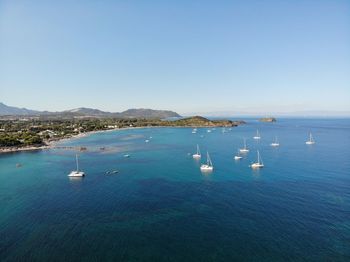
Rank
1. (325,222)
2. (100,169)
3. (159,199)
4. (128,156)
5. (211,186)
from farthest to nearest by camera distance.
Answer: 1. (128,156)
2. (100,169)
3. (211,186)
4. (159,199)
5. (325,222)

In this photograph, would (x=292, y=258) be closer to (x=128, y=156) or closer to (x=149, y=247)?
(x=149, y=247)

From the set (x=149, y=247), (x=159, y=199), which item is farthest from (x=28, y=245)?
(x=159, y=199)

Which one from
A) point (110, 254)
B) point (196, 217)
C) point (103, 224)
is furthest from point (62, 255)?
point (196, 217)

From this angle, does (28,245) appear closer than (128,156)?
Yes

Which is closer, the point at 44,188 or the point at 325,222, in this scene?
the point at 325,222

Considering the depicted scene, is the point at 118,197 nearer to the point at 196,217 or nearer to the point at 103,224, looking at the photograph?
the point at 103,224

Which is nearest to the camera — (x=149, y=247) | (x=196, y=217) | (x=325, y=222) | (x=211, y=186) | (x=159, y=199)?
(x=149, y=247)
